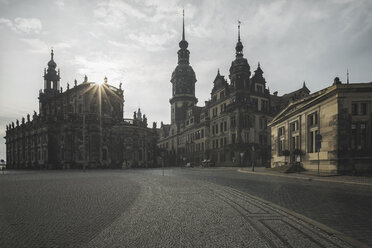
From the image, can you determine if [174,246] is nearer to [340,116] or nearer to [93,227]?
[93,227]

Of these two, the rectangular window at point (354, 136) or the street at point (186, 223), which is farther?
the rectangular window at point (354, 136)

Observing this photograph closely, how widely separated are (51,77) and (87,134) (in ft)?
114

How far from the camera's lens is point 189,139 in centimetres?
7125

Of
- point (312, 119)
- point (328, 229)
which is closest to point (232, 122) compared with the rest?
point (312, 119)

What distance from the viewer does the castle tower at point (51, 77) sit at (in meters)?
75.2

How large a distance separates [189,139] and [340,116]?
53557mm

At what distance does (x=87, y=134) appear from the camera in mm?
52781

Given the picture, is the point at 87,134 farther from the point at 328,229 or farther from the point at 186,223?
the point at 328,229

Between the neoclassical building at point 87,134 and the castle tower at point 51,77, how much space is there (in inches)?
426

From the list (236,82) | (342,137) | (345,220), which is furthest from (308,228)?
(236,82)

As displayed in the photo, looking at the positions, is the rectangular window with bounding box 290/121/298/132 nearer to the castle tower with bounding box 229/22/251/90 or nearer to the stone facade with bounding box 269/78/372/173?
the stone facade with bounding box 269/78/372/173

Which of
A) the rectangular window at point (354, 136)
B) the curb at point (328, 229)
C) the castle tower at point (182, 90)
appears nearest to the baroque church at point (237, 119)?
the castle tower at point (182, 90)

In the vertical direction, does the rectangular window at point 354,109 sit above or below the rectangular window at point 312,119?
above

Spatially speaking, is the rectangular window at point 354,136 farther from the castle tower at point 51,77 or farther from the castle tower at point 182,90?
the castle tower at point 51,77
